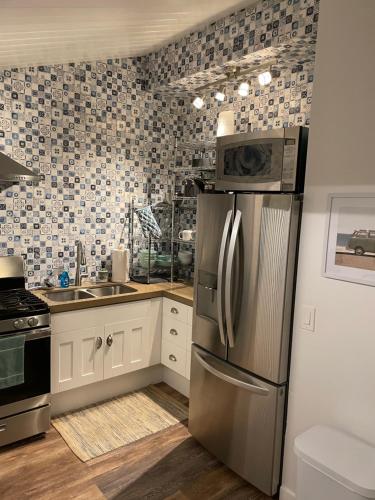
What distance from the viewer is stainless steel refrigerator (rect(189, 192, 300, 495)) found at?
81.5 inches

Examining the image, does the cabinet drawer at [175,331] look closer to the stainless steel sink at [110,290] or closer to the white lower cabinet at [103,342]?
the white lower cabinet at [103,342]

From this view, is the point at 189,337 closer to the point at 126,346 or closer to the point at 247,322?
the point at 126,346

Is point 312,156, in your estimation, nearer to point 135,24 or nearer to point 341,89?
point 341,89

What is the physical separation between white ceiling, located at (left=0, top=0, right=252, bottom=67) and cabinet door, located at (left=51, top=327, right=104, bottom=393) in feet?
6.34

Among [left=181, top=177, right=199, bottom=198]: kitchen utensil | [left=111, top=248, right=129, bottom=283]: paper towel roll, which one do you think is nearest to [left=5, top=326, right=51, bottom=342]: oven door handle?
[left=111, top=248, right=129, bottom=283]: paper towel roll

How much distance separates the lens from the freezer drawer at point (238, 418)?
7.06 ft

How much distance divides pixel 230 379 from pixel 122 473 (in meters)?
0.89

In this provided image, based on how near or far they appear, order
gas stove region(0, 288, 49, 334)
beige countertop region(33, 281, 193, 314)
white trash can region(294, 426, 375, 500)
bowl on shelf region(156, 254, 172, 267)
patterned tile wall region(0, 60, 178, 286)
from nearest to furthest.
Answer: white trash can region(294, 426, 375, 500), gas stove region(0, 288, 49, 334), beige countertop region(33, 281, 193, 314), patterned tile wall region(0, 60, 178, 286), bowl on shelf region(156, 254, 172, 267)

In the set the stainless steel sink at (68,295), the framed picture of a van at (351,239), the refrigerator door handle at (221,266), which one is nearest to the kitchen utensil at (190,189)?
the refrigerator door handle at (221,266)

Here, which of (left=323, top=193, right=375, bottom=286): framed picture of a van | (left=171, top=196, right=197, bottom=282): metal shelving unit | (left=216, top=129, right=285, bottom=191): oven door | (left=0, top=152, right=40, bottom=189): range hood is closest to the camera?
(left=323, top=193, right=375, bottom=286): framed picture of a van

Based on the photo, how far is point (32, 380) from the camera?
256cm

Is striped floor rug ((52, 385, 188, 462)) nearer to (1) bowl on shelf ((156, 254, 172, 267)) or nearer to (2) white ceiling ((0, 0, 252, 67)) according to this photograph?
(1) bowl on shelf ((156, 254, 172, 267))

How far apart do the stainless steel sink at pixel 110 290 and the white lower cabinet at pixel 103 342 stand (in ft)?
0.98

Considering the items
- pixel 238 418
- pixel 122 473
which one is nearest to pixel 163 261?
pixel 238 418
